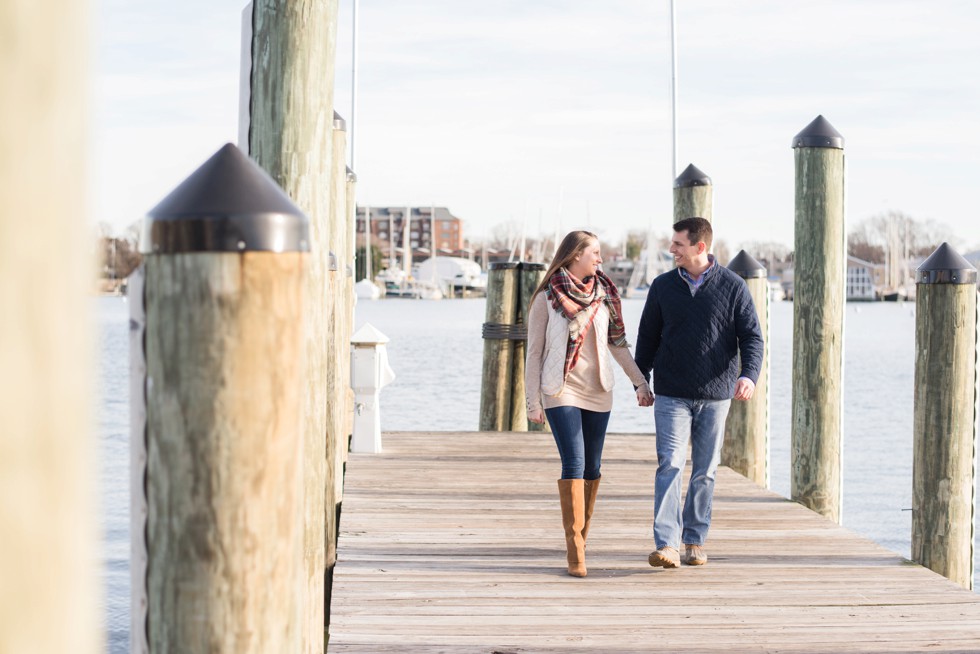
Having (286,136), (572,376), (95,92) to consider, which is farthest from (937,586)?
(95,92)

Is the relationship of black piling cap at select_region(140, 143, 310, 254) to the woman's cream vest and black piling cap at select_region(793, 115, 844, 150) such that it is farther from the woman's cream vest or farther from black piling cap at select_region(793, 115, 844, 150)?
black piling cap at select_region(793, 115, 844, 150)

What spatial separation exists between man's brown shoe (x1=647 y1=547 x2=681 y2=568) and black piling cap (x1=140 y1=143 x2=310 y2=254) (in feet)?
12.0

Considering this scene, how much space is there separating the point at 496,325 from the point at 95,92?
8.95 meters

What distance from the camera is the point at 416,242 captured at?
14675 centimetres

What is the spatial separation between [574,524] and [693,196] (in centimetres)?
363

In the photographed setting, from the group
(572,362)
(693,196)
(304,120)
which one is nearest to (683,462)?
(572,362)

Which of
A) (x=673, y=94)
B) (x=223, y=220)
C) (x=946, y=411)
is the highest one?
(x=673, y=94)

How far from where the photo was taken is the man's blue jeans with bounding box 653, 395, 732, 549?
5.40 meters

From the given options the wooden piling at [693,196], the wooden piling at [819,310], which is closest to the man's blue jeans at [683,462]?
the wooden piling at [819,310]

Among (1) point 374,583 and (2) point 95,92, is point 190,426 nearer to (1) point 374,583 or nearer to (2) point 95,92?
(2) point 95,92

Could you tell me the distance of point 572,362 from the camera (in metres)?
5.25

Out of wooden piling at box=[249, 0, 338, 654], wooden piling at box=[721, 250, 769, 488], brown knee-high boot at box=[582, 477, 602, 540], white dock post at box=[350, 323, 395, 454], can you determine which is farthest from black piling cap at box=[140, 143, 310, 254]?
white dock post at box=[350, 323, 395, 454]

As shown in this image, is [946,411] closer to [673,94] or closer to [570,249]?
[570,249]

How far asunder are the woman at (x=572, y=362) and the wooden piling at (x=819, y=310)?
157 centimetres
